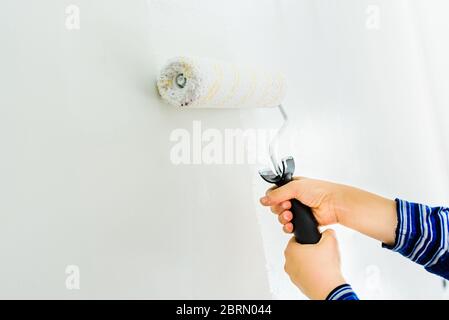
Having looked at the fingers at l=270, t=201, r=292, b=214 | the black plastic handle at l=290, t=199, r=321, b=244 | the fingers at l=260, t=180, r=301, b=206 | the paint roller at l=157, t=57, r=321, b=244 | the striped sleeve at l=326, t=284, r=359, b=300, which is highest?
the paint roller at l=157, t=57, r=321, b=244

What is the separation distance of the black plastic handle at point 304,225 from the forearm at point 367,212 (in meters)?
0.10

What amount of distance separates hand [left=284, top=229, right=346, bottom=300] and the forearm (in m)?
0.08

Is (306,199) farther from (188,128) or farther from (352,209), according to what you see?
(188,128)

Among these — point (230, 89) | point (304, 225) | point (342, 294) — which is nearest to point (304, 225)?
point (304, 225)

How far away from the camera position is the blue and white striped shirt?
70 cm

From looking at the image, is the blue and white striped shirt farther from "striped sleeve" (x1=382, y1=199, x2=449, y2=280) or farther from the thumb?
the thumb

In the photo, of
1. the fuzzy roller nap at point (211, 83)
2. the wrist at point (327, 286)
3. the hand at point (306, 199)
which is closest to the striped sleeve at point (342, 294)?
the wrist at point (327, 286)

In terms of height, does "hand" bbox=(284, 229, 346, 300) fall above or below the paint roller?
below

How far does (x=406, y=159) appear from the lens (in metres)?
1.00

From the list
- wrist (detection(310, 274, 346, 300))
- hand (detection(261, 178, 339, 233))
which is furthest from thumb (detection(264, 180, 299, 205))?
wrist (detection(310, 274, 346, 300))

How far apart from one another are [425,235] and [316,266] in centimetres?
19

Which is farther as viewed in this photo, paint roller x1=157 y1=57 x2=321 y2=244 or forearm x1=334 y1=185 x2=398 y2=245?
forearm x1=334 y1=185 x2=398 y2=245

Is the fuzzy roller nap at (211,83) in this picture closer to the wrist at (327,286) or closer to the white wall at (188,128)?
the white wall at (188,128)
